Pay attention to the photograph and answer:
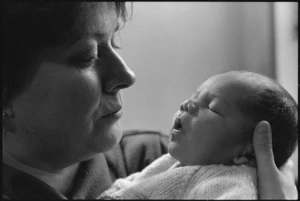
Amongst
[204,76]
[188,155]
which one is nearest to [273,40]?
[204,76]

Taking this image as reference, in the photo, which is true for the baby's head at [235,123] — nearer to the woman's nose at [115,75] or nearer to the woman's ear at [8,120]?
the woman's nose at [115,75]

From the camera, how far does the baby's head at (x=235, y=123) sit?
84cm

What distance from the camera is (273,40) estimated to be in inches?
67.4

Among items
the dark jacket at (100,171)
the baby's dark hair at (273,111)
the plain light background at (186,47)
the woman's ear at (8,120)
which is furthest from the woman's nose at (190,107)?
the plain light background at (186,47)

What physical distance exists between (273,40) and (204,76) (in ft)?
1.11

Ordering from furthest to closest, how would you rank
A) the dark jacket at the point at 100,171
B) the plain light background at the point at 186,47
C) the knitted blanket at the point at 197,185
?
the plain light background at the point at 186,47
the dark jacket at the point at 100,171
the knitted blanket at the point at 197,185

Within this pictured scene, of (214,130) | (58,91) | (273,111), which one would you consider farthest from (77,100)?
(273,111)

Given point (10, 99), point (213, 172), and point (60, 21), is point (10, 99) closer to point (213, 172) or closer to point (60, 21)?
point (60, 21)

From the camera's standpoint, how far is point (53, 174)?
38.2 inches

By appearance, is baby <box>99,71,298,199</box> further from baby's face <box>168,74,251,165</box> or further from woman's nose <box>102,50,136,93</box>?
woman's nose <box>102,50,136,93</box>

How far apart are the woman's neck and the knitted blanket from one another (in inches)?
5.8

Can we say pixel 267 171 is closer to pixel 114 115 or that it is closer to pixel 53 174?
pixel 114 115

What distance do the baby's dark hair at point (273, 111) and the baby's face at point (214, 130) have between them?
0.7 inches

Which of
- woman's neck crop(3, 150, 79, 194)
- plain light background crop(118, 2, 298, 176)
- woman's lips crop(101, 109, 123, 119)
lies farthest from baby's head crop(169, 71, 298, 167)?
plain light background crop(118, 2, 298, 176)
